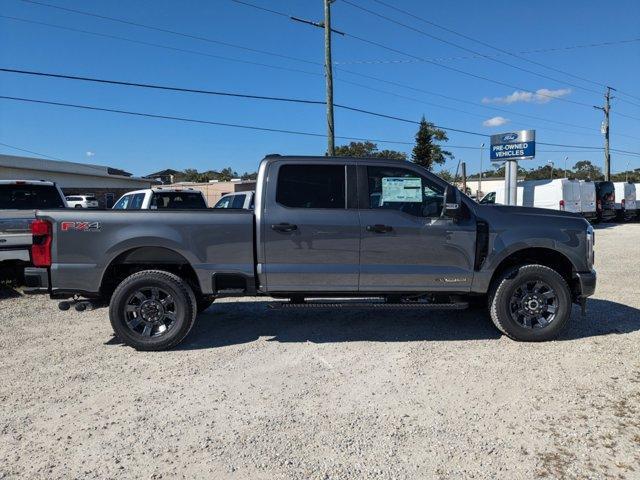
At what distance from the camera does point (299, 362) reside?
5.04m

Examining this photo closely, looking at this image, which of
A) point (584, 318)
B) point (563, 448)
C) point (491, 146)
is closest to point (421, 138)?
point (491, 146)

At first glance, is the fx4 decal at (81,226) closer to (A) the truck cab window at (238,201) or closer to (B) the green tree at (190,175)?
(A) the truck cab window at (238,201)

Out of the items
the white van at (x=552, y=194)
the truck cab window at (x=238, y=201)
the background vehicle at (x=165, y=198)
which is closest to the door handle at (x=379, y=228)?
the background vehicle at (x=165, y=198)

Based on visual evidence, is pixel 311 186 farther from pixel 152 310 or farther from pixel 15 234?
pixel 15 234

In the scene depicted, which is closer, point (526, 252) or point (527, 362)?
point (527, 362)

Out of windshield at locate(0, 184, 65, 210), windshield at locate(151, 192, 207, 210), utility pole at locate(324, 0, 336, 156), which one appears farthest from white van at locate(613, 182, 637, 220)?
windshield at locate(0, 184, 65, 210)

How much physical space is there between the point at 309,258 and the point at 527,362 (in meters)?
2.48

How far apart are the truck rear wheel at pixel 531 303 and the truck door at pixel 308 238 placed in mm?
1692

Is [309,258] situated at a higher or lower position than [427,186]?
lower

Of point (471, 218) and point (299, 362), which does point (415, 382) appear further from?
point (471, 218)

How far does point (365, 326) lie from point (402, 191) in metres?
1.84

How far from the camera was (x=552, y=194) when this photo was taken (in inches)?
906

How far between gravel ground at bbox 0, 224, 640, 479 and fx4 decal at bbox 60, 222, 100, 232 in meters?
1.35

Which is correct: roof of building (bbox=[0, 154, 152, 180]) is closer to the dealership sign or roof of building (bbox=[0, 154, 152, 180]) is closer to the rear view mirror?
the dealership sign
